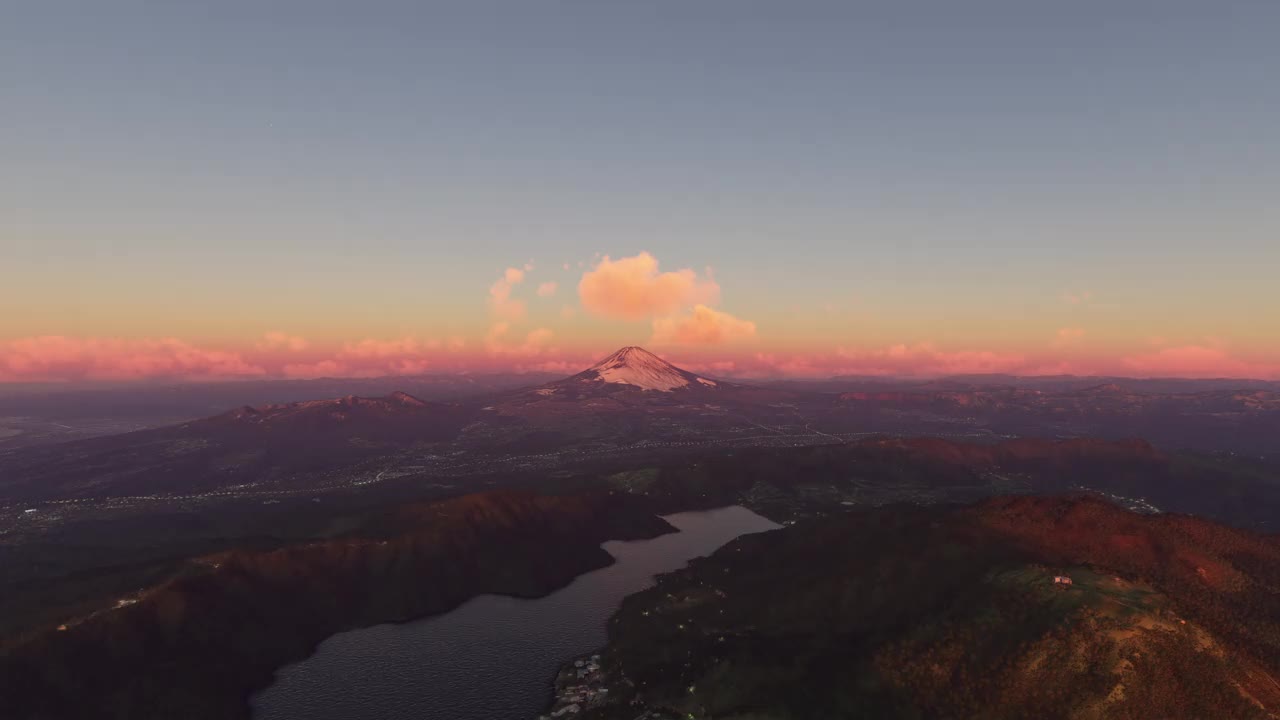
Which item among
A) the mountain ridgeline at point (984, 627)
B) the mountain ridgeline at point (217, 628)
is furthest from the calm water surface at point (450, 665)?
the mountain ridgeline at point (984, 627)

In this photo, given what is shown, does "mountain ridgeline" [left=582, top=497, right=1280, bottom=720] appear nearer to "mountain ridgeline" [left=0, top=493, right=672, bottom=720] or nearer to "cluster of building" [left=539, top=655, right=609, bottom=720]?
"cluster of building" [left=539, top=655, right=609, bottom=720]

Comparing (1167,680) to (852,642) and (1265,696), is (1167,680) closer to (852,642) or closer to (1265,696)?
(1265,696)

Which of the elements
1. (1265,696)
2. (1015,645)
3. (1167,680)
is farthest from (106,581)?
(1265,696)

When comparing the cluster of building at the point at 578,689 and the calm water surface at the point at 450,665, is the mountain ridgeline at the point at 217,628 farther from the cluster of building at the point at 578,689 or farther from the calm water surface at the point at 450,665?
the cluster of building at the point at 578,689

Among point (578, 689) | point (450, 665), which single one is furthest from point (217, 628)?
point (578, 689)

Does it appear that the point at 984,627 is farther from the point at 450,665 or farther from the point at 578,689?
the point at 450,665

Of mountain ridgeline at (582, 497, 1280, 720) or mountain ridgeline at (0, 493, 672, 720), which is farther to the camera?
mountain ridgeline at (0, 493, 672, 720)

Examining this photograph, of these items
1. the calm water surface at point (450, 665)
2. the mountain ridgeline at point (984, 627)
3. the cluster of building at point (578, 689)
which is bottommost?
the calm water surface at point (450, 665)

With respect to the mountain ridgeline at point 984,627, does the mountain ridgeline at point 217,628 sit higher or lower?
lower

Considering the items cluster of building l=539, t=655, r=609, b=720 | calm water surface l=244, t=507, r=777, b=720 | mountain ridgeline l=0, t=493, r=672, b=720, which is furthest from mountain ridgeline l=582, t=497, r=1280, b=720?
mountain ridgeline l=0, t=493, r=672, b=720
